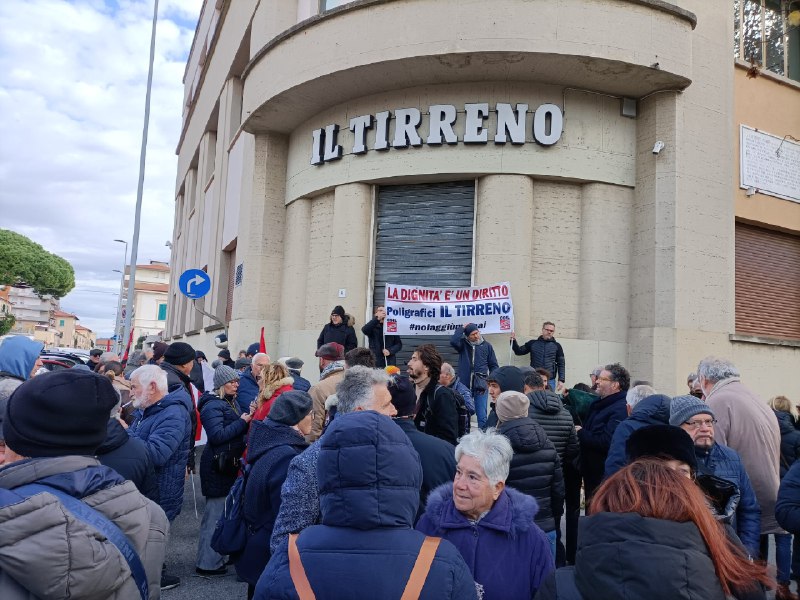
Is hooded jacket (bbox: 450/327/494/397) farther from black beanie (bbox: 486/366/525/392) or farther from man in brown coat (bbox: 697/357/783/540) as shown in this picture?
man in brown coat (bbox: 697/357/783/540)

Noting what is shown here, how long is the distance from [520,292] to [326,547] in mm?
9341

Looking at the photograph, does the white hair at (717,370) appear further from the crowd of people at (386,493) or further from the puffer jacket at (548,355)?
the puffer jacket at (548,355)

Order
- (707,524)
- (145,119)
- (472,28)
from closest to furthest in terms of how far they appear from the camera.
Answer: (707,524) < (472,28) < (145,119)

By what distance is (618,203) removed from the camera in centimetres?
1147

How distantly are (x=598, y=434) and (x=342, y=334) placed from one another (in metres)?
6.71

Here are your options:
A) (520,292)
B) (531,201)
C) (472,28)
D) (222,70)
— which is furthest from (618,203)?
(222,70)

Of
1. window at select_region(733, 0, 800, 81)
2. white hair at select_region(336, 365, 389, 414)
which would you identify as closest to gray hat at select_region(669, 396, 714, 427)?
white hair at select_region(336, 365, 389, 414)

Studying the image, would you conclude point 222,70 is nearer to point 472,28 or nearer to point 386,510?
point 472,28

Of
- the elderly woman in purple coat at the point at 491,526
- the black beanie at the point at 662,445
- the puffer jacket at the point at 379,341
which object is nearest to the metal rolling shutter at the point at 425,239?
the puffer jacket at the point at 379,341

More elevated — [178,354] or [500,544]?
[178,354]

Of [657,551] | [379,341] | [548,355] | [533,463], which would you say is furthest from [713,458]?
[379,341]

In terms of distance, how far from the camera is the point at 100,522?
2086 millimetres

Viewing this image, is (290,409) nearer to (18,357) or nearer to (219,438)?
(219,438)

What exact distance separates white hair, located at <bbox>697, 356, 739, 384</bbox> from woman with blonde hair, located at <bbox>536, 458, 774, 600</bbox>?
10.4ft
